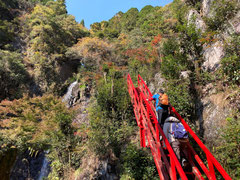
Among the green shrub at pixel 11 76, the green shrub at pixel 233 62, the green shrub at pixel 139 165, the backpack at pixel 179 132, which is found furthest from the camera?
the green shrub at pixel 11 76

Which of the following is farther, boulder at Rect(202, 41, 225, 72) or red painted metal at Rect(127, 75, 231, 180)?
boulder at Rect(202, 41, 225, 72)

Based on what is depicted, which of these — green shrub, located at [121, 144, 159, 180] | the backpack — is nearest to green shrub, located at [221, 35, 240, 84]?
the backpack

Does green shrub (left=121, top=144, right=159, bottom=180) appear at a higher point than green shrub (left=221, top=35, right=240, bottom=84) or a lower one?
lower

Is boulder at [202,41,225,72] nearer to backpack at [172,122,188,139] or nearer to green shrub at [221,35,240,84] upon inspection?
green shrub at [221,35,240,84]

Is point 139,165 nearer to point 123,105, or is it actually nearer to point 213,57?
point 123,105

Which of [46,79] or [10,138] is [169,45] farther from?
[46,79]

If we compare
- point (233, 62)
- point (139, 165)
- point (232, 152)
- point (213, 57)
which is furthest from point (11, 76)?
point (232, 152)

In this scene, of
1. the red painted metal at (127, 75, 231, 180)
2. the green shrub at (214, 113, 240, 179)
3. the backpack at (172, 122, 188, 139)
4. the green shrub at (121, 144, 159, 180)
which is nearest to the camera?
the red painted metal at (127, 75, 231, 180)

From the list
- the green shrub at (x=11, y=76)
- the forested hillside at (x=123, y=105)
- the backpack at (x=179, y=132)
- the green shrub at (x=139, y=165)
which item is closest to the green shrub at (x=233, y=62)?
the forested hillside at (x=123, y=105)

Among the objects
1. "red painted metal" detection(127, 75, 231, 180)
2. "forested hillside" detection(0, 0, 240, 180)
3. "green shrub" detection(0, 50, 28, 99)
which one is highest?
"green shrub" detection(0, 50, 28, 99)

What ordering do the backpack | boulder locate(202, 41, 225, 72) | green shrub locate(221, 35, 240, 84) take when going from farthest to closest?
boulder locate(202, 41, 225, 72) → green shrub locate(221, 35, 240, 84) → the backpack

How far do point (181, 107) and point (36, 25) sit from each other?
21306mm

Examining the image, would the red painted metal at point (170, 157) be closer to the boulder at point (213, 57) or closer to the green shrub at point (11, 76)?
the boulder at point (213, 57)

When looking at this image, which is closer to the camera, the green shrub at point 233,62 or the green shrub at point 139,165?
the green shrub at point 233,62
